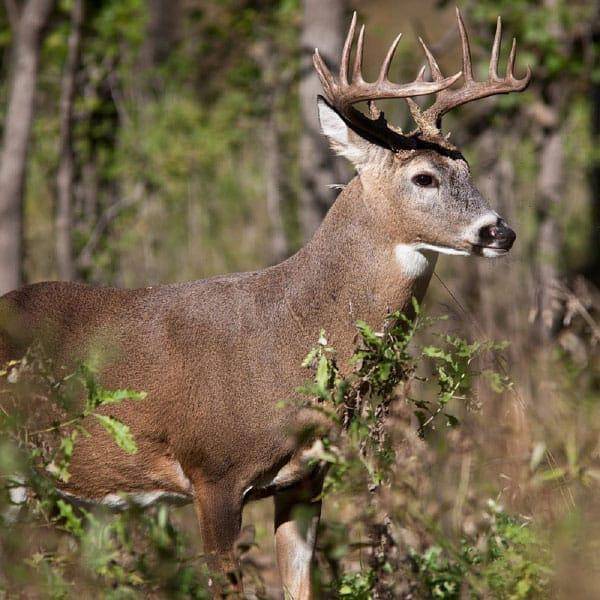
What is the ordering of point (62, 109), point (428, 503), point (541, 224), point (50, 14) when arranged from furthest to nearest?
point (541, 224), point (62, 109), point (50, 14), point (428, 503)

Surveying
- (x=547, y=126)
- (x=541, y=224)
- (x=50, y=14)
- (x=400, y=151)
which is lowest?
(x=541, y=224)

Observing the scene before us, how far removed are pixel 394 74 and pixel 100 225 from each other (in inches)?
160

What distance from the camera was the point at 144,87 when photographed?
39.9ft

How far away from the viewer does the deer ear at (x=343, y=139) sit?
220 inches

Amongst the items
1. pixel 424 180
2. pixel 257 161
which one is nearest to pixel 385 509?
pixel 424 180

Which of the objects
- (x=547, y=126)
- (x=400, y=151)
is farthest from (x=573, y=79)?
(x=400, y=151)

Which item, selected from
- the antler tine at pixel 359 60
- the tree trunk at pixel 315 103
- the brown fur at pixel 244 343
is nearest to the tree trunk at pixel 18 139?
the tree trunk at pixel 315 103

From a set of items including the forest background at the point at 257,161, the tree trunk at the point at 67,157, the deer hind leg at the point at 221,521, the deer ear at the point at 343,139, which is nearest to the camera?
the deer hind leg at the point at 221,521

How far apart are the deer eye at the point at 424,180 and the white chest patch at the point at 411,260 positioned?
302 mm

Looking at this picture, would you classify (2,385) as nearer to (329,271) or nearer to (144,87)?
(329,271)

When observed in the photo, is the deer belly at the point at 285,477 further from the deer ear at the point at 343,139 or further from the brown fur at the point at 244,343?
the deer ear at the point at 343,139

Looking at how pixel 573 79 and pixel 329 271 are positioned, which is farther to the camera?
pixel 573 79

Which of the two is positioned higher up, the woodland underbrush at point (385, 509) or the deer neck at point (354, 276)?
the deer neck at point (354, 276)

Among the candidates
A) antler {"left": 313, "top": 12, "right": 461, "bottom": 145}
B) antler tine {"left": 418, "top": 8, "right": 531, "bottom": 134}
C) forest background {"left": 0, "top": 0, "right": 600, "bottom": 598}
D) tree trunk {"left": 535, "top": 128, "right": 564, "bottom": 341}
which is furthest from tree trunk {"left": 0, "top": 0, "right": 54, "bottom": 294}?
tree trunk {"left": 535, "top": 128, "right": 564, "bottom": 341}
